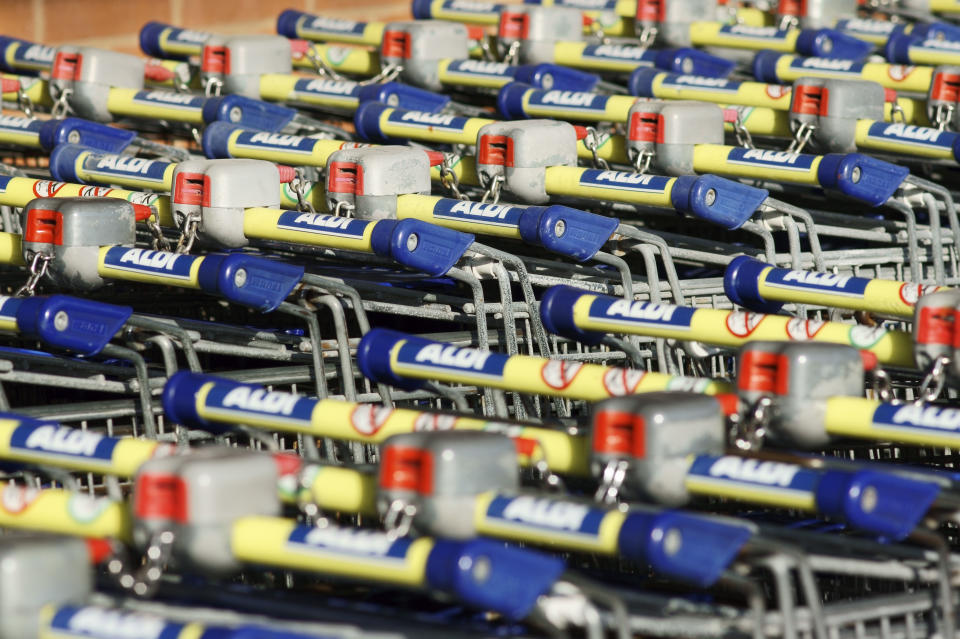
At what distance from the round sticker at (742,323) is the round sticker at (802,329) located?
0.18 feet

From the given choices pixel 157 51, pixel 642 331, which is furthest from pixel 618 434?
pixel 157 51

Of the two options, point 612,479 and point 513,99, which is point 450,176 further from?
point 612,479

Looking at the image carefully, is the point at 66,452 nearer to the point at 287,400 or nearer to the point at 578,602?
the point at 287,400

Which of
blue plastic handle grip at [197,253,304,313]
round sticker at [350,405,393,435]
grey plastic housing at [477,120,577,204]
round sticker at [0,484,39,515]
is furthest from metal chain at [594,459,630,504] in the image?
grey plastic housing at [477,120,577,204]

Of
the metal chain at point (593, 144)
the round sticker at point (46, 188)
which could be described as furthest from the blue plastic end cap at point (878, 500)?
the round sticker at point (46, 188)

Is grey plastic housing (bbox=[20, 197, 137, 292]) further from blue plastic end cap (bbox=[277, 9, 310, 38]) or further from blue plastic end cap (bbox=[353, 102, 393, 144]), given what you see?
blue plastic end cap (bbox=[277, 9, 310, 38])

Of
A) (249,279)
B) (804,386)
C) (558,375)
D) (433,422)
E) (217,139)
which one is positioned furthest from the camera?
(217,139)

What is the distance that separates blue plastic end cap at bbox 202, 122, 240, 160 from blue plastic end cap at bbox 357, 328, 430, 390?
5.49 ft

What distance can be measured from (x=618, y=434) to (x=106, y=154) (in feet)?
7.75

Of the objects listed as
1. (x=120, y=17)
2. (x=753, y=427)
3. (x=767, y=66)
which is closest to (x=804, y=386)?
(x=753, y=427)

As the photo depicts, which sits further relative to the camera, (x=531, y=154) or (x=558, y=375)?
(x=531, y=154)

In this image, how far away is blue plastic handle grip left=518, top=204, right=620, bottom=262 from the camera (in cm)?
392

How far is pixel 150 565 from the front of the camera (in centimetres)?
266

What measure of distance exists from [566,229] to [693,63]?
1883 millimetres
